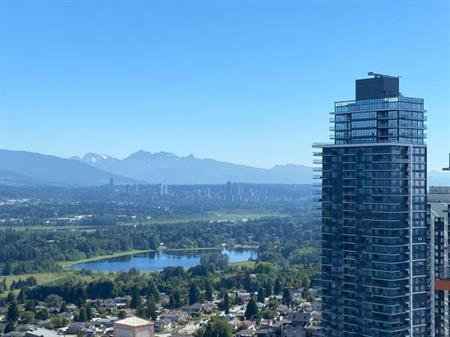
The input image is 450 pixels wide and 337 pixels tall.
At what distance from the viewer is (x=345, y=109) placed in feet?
41.7

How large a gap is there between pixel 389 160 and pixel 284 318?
829cm

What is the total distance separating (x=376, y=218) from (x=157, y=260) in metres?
25.8

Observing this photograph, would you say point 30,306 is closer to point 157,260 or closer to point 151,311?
point 151,311

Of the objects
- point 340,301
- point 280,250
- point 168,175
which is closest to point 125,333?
point 340,301

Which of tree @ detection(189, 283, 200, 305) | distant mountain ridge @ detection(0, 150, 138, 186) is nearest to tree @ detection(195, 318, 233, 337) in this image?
tree @ detection(189, 283, 200, 305)

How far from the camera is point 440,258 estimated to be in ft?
44.1

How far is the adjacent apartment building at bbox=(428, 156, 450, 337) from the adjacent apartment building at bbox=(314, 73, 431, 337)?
0.75 meters

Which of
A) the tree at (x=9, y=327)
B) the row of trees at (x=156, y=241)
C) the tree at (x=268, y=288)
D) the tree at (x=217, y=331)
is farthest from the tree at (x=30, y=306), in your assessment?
the row of trees at (x=156, y=241)

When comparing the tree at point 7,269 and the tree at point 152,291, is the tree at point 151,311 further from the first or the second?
the tree at point 7,269

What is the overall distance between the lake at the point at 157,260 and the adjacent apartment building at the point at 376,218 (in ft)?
67.3

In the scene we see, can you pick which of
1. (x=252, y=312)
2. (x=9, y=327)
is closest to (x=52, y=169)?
(x=9, y=327)

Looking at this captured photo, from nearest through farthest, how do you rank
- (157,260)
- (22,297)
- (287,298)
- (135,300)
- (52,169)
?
(287,298), (135,300), (22,297), (157,260), (52,169)

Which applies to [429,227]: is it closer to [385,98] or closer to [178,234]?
[385,98]

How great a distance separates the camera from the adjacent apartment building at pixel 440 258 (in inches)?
519
